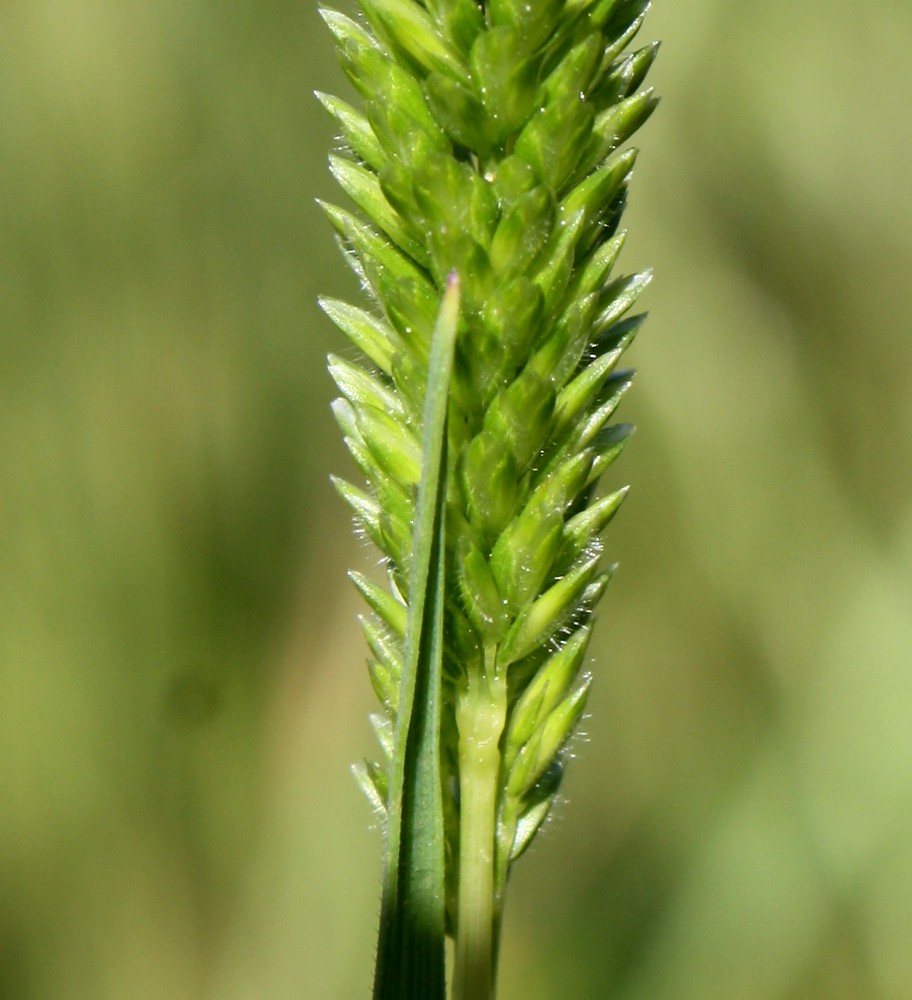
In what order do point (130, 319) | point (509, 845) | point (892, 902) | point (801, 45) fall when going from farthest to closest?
point (801, 45) → point (130, 319) → point (892, 902) → point (509, 845)

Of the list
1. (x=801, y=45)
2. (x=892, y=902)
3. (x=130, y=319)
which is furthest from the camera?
(x=801, y=45)

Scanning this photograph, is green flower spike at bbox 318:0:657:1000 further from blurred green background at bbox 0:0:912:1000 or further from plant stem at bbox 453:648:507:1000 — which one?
blurred green background at bbox 0:0:912:1000

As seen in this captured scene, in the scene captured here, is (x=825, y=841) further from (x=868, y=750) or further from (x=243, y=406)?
(x=243, y=406)

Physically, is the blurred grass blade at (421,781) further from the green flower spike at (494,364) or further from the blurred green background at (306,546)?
the blurred green background at (306,546)

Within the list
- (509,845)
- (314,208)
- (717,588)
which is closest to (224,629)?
(314,208)

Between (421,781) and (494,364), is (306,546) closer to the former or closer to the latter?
(494,364)

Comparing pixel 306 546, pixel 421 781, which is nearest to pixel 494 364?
pixel 421 781
